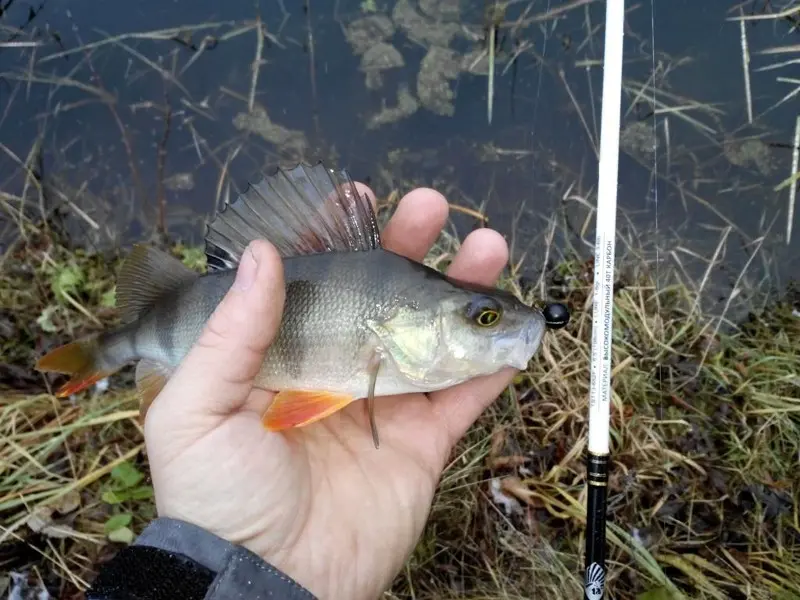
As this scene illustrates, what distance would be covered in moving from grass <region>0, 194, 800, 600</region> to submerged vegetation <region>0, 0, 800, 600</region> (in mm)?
12

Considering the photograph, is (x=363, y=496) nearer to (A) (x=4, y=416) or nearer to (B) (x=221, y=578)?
(B) (x=221, y=578)

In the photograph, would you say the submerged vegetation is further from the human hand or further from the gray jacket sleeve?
the gray jacket sleeve

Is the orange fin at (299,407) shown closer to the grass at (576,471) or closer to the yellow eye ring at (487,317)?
the yellow eye ring at (487,317)

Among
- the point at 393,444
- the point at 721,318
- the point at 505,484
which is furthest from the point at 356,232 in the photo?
the point at 721,318

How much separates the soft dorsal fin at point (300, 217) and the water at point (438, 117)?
1.66 m

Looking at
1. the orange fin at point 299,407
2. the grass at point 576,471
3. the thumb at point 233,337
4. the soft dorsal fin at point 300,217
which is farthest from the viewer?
the grass at point 576,471

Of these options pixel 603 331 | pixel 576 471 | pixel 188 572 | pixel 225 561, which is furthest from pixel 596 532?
pixel 188 572

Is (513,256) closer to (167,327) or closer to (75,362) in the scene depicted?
(167,327)

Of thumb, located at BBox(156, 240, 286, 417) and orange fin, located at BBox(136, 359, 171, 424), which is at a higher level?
thumb, located at BBox(156, 240, 286, 417)

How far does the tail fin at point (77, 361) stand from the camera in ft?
8.48

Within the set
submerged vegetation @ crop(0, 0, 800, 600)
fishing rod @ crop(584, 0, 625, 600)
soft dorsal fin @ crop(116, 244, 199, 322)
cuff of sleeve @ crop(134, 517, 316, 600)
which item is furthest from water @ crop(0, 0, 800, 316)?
cuff of sleeve @ crop(134, 517, 316, 600)

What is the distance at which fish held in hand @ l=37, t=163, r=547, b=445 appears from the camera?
2266 mm

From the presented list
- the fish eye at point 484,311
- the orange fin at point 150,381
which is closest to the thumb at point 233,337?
the orange fin at point 150,381

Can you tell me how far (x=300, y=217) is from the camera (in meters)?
2.40
